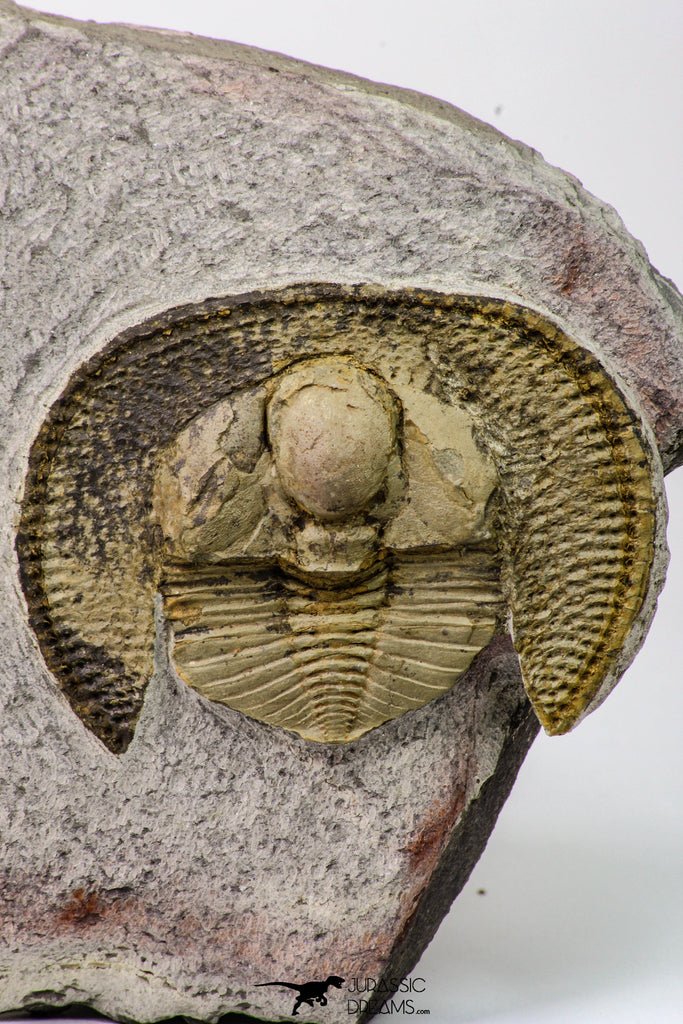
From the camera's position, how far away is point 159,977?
1620 millimetres

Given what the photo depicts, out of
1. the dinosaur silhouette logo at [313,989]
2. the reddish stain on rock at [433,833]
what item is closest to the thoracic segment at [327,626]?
the reddish stain on rock at [433,833]

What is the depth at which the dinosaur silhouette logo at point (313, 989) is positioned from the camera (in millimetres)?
1605

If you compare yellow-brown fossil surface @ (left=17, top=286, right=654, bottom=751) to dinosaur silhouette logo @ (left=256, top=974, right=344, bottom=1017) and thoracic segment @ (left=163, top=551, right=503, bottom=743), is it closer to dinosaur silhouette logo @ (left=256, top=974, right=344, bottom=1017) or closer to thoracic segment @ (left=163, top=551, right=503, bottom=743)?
thoracic segment @ (left=163, top=551, right=503, bottom=743)

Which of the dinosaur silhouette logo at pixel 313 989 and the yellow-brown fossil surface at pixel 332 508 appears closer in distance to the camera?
the yellow-brown fossil surface at pixel 332 508

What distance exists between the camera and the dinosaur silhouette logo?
5.27 ft

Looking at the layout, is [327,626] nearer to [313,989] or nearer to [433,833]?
[433,833]

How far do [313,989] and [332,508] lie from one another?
1.89ft

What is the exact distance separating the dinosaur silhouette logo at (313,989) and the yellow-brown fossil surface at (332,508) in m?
0.29

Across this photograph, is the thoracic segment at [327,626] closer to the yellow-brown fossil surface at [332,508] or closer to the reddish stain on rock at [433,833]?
the yellow-brown fossil surface at [332,508]

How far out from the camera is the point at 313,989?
1.61 metres

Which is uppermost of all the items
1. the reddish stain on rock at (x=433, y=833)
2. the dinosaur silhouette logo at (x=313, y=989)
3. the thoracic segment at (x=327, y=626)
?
the thoracic segment at (x=327, y=626)

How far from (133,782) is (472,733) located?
14.8 inches

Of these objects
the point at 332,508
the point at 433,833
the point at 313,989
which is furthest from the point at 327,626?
the point at 313,989

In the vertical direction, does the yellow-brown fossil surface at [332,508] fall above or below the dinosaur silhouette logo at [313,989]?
above
